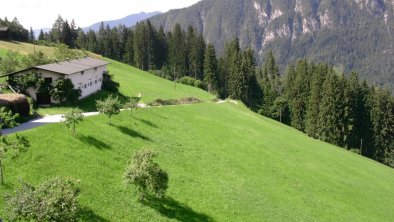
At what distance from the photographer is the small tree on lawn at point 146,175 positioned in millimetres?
26828

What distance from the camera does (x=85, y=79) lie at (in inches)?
2231

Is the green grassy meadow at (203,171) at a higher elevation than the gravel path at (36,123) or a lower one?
lower

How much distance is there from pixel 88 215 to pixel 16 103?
21.1 metres

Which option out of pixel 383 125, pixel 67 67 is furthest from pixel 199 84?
pixel 67 67

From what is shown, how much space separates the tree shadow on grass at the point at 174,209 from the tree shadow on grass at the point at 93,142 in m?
7.99

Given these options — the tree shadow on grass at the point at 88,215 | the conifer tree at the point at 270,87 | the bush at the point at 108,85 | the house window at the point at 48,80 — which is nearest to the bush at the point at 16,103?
the house window at the point at 48,80

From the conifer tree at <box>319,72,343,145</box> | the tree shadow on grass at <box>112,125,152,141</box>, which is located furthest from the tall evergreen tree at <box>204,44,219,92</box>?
the tree shadow on grass at <box>112,125,152,141</box>

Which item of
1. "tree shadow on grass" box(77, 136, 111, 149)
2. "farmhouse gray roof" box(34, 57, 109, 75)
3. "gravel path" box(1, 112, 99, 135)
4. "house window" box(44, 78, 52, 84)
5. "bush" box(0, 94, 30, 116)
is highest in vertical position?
"farmhouse gray roof" box(34, 57, 109, 75)

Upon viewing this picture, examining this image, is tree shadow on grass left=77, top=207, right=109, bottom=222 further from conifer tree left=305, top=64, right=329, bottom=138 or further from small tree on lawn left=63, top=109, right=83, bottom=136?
conifer tree left=305, top=64, right=329, bottom=138

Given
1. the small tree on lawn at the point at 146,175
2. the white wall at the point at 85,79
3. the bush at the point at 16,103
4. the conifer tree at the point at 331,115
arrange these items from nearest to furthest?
the small tree on lawn at the point at 146,175, the bush at the point at 16,103, the white wall at the point at 85,79, the conifer tree at the point at 331,115

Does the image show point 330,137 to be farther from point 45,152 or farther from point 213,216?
point 45,152

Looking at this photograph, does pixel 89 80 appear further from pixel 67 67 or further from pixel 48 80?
pixel 48 80

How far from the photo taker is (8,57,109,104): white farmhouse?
49000mm

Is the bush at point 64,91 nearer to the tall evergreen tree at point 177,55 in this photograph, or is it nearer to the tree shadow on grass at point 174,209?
the tree shadow on grass at point 174,209
